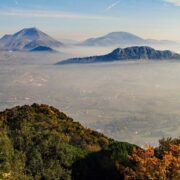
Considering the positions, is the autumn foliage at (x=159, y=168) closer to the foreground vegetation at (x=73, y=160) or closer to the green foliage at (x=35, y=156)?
the foreground vegetation at (x=73, y=160)

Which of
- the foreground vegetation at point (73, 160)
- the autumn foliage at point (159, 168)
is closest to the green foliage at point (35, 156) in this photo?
the foreground vegetation at point (73, 160)

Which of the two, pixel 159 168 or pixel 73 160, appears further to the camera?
pixel 73 160

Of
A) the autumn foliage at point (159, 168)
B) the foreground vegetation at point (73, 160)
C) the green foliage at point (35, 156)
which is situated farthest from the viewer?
the green foliage at point (35, 156)

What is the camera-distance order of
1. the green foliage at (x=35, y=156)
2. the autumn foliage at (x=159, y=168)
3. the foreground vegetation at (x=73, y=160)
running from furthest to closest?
the green foliage at (x=35, y=156) → the foreground vegetation at (x=73, y=160) → the autumn foliage at (x=159, y=168)

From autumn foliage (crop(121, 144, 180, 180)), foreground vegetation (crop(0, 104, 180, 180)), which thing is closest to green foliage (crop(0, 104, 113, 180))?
foreground vegetation (crop(0, 104, 180, 180))

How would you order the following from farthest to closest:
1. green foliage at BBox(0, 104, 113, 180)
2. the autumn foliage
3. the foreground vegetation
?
green foliage at BBox(0, 104, 113, 180) < the foreground vegetation < the autumn foliage

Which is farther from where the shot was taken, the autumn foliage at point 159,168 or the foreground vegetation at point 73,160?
the foreground vegetation at point 73,160

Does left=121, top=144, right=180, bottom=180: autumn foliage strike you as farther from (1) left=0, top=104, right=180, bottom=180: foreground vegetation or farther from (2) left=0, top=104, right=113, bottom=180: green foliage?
(2) left=0, top=104, right=113, bottom=180: green foliage

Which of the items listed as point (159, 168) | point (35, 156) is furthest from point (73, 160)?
point (159, 168)

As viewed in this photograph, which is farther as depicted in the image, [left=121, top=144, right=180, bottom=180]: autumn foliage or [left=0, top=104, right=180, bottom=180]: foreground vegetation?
[left=0, top=104, right=180, bottom=180]: foreground vegetation

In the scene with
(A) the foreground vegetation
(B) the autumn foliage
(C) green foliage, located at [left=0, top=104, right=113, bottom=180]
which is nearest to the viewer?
(B) the autumn foliage

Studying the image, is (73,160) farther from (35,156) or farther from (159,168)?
(159,168)

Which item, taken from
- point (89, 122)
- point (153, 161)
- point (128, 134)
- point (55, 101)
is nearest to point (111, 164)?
point (153, 161)
